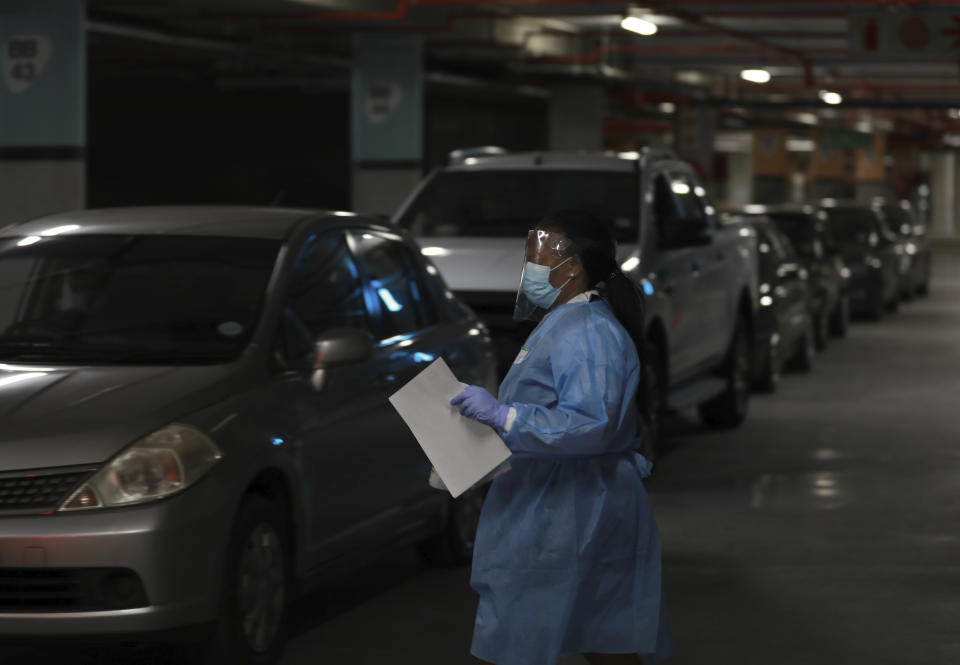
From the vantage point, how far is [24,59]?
1839 centimetres

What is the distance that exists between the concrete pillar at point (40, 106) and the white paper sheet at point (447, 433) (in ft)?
46.4

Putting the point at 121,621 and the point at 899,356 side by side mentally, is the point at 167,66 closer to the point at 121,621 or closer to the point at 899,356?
the point at 899,356

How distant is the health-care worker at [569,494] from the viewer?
15.5 ft

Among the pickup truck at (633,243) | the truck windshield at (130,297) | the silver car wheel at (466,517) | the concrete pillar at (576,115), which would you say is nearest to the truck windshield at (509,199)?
the pickup truck at (633,243)

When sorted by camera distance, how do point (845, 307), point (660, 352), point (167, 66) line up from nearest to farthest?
point (660, 352)
point (845, 307)
point (167, 66)

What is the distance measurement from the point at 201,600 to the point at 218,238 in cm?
193

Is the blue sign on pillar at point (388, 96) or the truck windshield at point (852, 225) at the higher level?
the blue sign on pillar at point (388, 96)

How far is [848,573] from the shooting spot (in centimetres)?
874

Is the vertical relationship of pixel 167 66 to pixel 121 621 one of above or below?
above

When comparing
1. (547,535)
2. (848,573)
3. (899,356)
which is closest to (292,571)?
(547,535)

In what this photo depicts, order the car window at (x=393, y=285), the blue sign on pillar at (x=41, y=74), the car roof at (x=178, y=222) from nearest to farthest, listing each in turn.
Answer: the car roof at (x=178, y=222)
the car window at (x=393, y=285)
the blue sign on pillar at (x=41, y=74)

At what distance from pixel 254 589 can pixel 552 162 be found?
727 centimetres

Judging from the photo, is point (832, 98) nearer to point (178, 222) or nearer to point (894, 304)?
point (894, 304)

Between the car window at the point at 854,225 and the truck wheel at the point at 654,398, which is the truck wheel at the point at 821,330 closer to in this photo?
the car window at the point at 854,225
